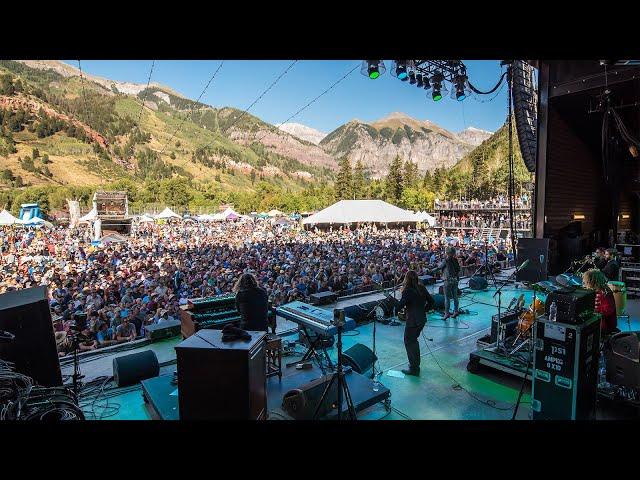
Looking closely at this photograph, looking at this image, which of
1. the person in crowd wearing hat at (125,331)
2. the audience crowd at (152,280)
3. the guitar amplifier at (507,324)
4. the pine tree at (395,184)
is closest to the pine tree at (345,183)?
the pine tree at (395,184)

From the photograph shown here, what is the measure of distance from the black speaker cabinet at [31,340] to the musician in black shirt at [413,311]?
393 centimetres

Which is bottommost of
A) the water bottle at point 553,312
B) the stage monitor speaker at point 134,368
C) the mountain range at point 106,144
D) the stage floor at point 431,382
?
the stage floor at point 431,382

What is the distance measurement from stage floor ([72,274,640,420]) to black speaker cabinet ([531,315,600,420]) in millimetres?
456

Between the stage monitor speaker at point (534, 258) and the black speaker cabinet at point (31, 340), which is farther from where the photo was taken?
the stage monitor speaker at point (534, 258)

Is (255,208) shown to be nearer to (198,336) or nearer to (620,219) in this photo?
(620,219)

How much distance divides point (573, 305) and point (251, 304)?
3.32 metres

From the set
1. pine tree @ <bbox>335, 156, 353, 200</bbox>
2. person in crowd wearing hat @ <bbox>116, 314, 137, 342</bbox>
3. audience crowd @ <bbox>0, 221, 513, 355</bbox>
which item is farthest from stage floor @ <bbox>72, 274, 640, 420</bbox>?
pine tree @ <bbox>335, 156, 353, 200</bbox>

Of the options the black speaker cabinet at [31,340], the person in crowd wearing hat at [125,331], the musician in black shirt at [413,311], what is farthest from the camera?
the person in crowd wearing hat at [125,331]

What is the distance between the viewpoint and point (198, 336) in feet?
11.1

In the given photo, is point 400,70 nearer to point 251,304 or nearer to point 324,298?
point 324,298

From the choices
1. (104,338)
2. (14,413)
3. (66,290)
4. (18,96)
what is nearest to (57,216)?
(66,290)

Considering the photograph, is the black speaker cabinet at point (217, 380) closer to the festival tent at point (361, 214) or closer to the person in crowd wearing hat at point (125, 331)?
the person in crowd wearing hat at point (125, 331)

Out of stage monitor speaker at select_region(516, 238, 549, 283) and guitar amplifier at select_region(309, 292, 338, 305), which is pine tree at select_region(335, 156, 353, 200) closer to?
stage monitor speaker at select_region(516, 238, 549, 283)

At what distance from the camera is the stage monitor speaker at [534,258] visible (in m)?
10.0
